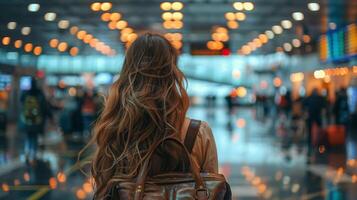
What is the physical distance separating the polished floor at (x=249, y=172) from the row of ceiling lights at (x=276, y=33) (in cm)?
431

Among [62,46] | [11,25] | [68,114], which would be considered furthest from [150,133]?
[62,46]

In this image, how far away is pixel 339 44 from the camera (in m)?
23.8

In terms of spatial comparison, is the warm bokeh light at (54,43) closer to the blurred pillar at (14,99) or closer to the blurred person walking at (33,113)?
the blurred pillar at (14,99)

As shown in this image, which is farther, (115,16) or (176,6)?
(115,16)

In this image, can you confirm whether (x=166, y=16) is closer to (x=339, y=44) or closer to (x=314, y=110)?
(x=339, y=44)

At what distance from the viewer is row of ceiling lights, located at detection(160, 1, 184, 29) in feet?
62.7

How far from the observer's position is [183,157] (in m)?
2.50

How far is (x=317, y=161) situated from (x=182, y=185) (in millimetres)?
11900

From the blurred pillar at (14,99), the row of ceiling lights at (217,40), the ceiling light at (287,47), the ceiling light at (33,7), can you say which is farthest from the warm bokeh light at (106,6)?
the ceiling light at (287,47)

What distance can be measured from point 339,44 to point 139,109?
2210 centimetres

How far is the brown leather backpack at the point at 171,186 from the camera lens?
237 centimetres

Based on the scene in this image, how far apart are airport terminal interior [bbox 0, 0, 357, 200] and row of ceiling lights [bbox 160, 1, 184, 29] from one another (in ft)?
0.13

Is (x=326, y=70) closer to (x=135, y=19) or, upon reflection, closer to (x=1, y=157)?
(x=135, y=19)

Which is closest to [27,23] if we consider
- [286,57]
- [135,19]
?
[135,19]
